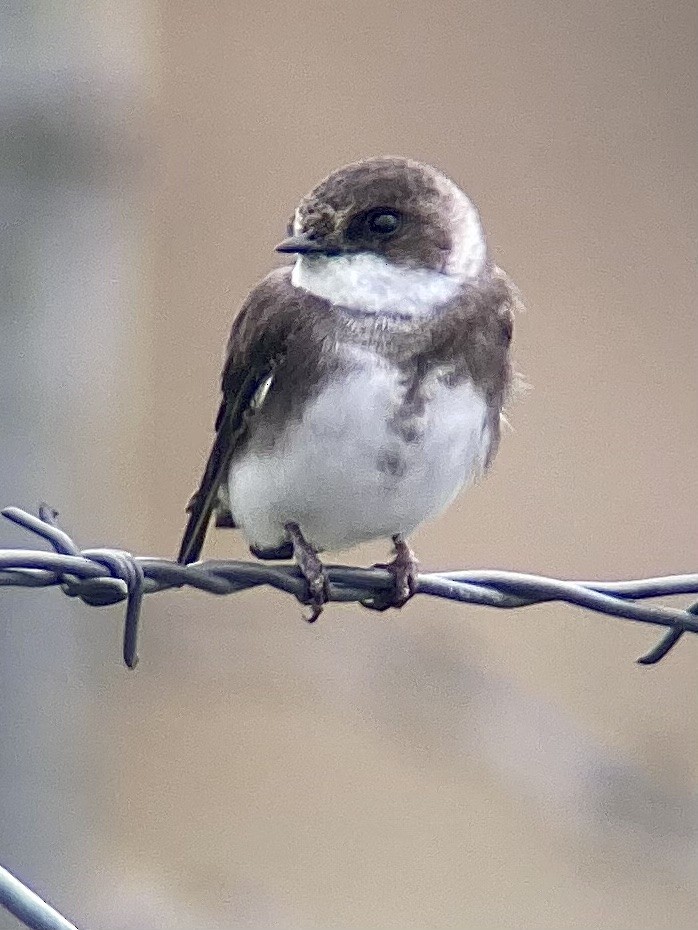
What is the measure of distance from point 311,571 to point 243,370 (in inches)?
13.2

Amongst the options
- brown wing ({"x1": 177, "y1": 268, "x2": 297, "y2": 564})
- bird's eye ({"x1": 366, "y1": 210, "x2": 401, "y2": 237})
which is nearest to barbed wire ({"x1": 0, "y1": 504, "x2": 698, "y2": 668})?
brown wing ({"x1": 177, "y1": 268, "x2": 297, "y2": 564})

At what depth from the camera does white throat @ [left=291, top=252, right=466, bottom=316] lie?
241 centimetres

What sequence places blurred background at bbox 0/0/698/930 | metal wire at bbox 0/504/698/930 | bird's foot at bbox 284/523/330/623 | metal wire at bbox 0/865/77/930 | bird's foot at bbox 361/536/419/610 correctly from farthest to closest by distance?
1. blurred background at bbox 0/0/698/930
2. bird's foot at bbox 361/536/419/610
3. bird's foot at bbox 284/523/330/623
4. metal wire at bbox 0/504/698/930
5. metal wire at bbox 0/865/77/930

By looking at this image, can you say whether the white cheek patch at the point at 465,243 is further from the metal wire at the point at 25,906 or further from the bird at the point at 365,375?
the metal wire at the point at 25,906

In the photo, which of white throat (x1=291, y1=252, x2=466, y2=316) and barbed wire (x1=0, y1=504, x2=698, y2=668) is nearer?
barbed wire (x1=0, y1=504, x2=698, y2=668)

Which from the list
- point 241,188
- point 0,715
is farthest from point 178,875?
point 0,715

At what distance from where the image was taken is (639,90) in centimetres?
561

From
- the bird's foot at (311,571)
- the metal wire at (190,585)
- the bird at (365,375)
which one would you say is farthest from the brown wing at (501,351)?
the metal wire at (190,585)

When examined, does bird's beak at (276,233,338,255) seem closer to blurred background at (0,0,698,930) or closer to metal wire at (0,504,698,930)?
metal wire at (0,504,698,930)

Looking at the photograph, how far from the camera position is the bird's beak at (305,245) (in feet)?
7.89

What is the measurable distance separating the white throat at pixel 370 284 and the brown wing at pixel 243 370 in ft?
0.14

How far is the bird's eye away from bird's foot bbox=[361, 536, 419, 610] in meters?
0.47

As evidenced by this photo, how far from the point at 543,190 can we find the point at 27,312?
10.7 feet

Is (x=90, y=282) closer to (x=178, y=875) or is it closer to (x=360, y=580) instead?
(x=360, y=580)
